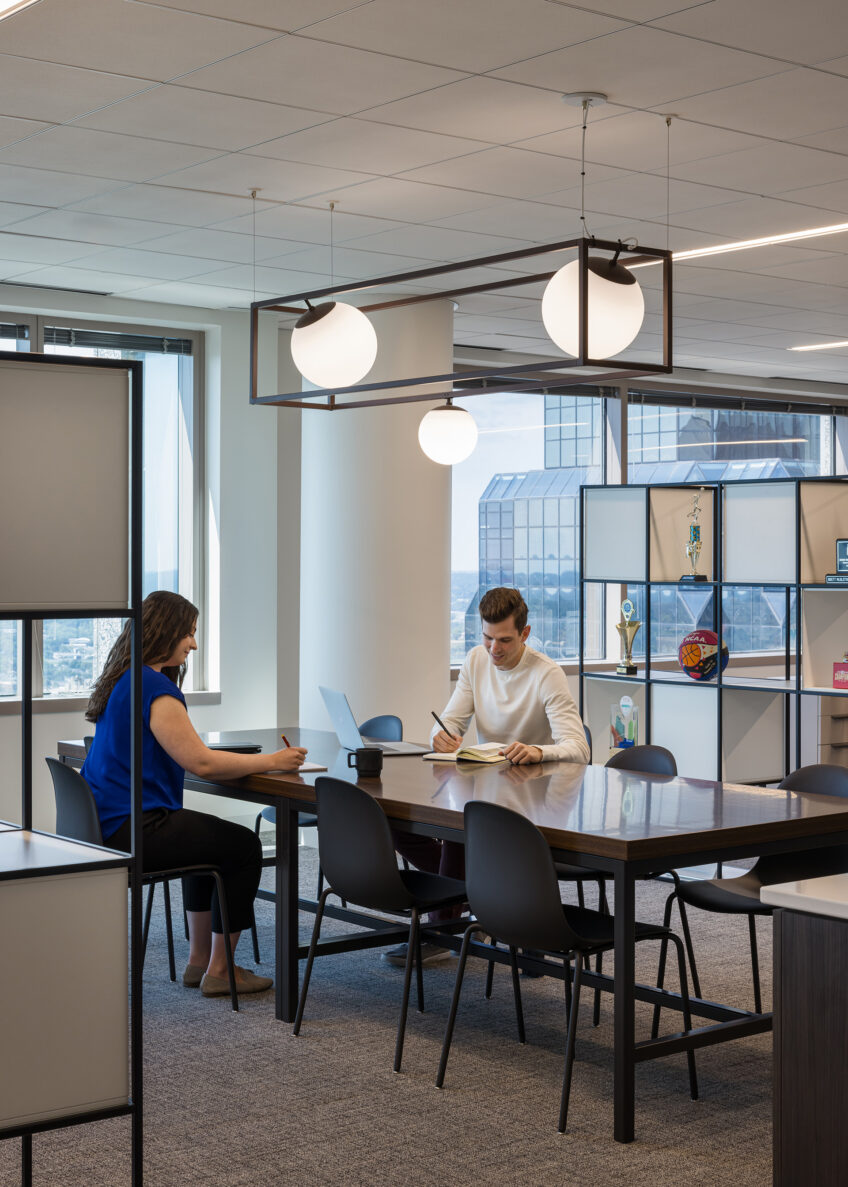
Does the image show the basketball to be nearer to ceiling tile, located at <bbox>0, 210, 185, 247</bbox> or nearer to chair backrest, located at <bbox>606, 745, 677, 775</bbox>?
chair backrest, located at <bbox>606, 745, 677, 775</bbox>

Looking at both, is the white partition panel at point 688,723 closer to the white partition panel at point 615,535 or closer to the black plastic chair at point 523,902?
the white partition panel at point 615,535

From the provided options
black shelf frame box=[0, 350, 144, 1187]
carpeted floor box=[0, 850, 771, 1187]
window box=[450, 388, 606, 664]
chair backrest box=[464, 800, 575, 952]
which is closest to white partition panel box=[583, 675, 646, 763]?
carpeted floor box=[0, 850, 771, 1187]

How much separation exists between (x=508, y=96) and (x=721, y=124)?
73cm

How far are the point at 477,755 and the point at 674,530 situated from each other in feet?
7.26

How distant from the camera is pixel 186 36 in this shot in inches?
144

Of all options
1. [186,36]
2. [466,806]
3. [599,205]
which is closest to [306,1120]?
[466,806]

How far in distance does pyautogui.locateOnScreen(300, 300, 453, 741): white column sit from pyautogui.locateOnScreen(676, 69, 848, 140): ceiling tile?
9.26ft

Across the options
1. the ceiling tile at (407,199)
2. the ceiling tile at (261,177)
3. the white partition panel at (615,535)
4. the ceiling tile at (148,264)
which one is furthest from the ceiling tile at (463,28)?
the white partition panel at (615,535)

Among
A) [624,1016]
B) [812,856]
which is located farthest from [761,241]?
[624,1016]

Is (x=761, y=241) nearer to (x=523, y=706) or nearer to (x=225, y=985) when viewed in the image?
(x=523, y=706)

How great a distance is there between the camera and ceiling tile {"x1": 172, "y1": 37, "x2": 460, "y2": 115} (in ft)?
12.4

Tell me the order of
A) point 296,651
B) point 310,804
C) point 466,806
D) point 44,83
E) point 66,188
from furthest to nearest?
1. point 296,651
2. point 66,188
3. point 310,804
4. point 44,83
5. point 466,806

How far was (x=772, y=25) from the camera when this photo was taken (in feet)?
11.7

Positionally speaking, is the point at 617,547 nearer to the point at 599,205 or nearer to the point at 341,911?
the point at 599,205
